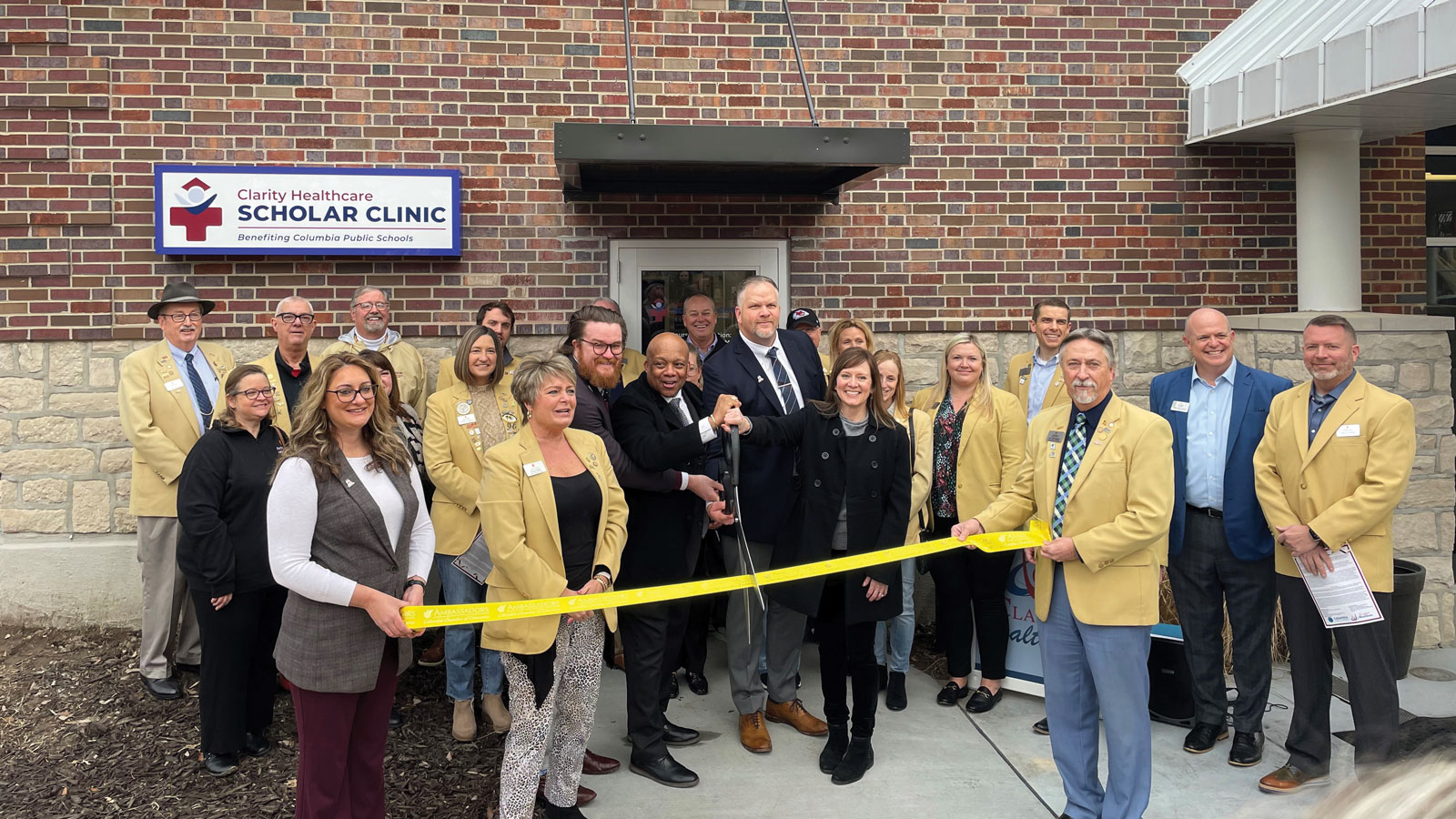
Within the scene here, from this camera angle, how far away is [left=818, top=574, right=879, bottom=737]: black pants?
5277mm

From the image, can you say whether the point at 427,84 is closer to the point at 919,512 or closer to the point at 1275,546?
the point at 919,512

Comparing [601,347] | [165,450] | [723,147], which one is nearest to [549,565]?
[601,347]

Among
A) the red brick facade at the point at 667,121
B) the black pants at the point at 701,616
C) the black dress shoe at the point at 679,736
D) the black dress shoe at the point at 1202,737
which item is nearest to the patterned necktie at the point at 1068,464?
the black dress shoe at the point at 1202,737

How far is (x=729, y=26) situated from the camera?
25.7 feet

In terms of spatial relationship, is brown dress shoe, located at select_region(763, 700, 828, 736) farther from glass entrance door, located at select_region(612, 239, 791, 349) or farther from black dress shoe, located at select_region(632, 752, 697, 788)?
glass entrance door, located at select_region(612, 239, 791, 349)

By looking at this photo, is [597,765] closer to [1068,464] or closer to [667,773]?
[667,773]

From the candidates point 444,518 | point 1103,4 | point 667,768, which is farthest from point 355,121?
point 1103,4

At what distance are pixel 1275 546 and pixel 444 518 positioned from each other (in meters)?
4.17

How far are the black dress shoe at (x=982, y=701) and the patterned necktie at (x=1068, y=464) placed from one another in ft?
6.06

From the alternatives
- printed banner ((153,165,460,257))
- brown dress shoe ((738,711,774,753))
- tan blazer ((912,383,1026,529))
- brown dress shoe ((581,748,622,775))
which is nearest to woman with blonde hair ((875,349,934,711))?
tan blazer ((912,383,1026,529))

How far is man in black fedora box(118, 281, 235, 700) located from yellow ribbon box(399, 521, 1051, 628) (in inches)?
97.1

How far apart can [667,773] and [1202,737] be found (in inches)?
108

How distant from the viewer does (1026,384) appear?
6.99 metres

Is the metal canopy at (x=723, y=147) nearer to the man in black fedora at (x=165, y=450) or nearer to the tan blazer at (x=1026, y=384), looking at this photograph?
the tan blazer at (x=1026, y=384)
